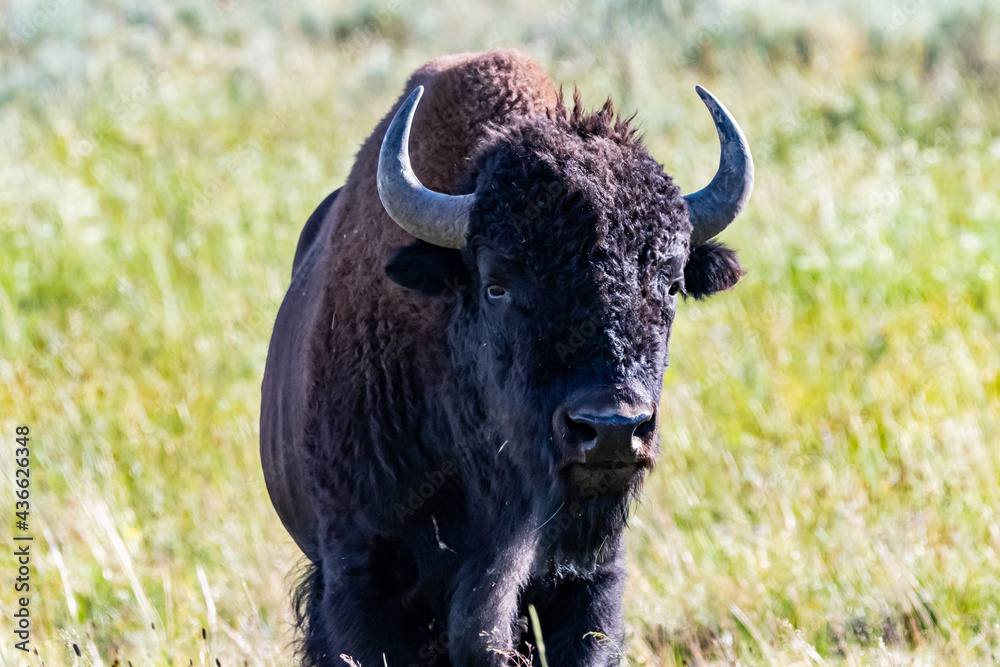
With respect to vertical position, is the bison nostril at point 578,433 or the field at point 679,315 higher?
the bison nostril at point 578,433

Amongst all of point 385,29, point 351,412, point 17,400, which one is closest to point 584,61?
point 385,29

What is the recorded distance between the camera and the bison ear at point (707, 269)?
3.79 meters

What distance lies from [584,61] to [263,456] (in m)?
9.26

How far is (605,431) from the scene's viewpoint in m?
2.94

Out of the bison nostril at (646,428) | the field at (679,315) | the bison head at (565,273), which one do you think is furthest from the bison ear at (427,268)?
the field at (679,315)

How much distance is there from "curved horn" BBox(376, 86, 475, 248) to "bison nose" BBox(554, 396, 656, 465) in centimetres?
74

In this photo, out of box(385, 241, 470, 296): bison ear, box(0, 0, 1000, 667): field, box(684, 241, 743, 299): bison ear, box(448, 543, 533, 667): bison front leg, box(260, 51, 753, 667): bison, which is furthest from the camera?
box(0, 0, 1000, 667): field

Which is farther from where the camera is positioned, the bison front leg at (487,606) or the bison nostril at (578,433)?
the bison front leg at (487,606)

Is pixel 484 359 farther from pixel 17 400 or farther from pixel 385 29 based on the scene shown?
pixel 385 29

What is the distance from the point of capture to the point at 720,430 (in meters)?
7.05

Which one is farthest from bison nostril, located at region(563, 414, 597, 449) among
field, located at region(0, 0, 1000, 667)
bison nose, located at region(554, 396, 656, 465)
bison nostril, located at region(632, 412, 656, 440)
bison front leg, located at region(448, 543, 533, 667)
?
field, located at region(0, 0, 1000, 667)

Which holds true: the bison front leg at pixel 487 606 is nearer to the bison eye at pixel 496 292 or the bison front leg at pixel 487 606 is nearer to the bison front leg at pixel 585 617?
the bison front leg at pixel 585 617

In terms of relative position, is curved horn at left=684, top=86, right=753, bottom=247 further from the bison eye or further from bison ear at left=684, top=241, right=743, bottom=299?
the bison eye

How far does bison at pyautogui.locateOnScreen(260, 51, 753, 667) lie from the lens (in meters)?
3.19
